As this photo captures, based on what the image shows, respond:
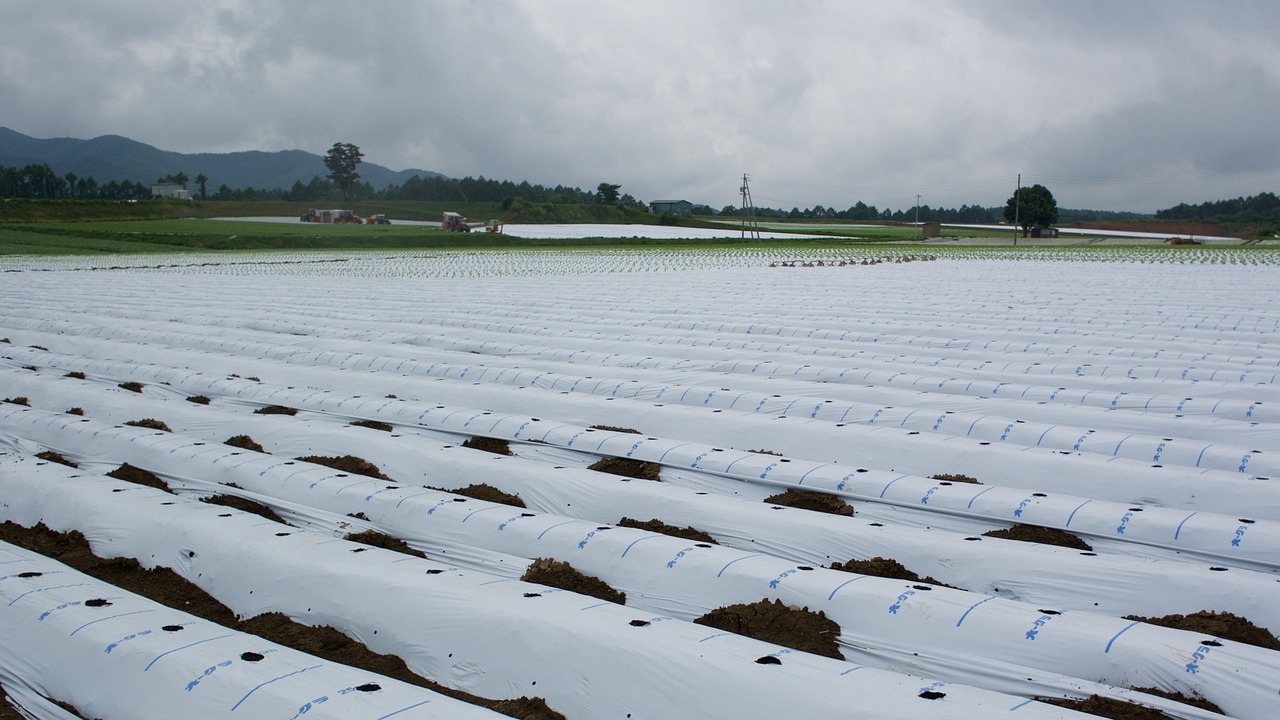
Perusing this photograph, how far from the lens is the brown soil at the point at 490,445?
6.68m

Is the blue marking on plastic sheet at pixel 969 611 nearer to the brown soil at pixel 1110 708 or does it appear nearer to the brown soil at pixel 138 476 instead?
the brown soil at pixel 1110 708

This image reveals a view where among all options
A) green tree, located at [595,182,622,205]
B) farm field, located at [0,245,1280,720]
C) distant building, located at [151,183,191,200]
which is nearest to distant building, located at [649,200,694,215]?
green tree, located at [595,182,622,205]

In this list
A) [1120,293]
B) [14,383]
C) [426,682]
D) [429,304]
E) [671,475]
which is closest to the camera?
[426,682]

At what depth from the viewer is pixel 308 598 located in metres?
3.98

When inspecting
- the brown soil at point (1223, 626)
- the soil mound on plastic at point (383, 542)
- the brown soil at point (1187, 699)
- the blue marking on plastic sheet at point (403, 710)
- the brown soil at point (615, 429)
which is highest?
the brown soil at point (615, 429)

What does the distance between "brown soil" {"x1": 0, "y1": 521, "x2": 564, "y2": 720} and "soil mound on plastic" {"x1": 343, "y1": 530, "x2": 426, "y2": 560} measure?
76 centimetres

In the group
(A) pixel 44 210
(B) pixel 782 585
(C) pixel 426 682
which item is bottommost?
(C) pixel 426 682

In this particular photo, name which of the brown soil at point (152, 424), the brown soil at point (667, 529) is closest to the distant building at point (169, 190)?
the brown soil at point (152, 424)

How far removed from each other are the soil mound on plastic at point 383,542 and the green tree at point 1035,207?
291 feet

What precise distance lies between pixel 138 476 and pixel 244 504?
110 cm

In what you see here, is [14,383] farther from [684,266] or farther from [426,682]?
[684,266]

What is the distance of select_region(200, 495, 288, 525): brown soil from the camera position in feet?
17.3

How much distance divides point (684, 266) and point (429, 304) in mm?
15800

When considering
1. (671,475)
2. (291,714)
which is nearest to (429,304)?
(671,475)
